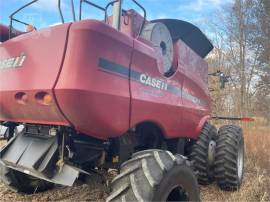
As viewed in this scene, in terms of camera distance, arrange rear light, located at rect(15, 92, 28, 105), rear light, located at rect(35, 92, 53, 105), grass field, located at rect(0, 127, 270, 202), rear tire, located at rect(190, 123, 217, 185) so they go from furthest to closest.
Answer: rear tire, located at rect(190, 123, 217, 185) < grass field, located at rect(0, 127, 270, 202) < rear light, located at rect(15, 92, 28, 105) < rear light, located at rect(35, 92, 53, 105)

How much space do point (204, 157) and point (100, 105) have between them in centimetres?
263

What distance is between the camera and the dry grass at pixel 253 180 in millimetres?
4836

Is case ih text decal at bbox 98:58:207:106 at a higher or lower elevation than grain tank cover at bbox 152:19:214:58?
lower

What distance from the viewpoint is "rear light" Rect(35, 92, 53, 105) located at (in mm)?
2914

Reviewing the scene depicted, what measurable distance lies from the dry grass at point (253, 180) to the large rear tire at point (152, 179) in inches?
69.2

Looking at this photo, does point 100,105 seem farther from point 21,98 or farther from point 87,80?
point 21,98

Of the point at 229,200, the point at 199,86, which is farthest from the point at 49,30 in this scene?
the point at 229,200

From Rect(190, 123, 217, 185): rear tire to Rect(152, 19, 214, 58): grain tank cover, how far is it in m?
1.35

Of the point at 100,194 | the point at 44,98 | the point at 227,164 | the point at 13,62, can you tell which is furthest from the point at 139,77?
the point at 227,164

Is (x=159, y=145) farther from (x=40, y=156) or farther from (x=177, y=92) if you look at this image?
(x=40, y=156)

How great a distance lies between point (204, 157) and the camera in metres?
5.01

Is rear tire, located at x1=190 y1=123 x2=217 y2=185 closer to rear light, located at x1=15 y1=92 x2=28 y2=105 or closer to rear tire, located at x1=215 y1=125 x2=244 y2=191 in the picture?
rear tire, located at x1=215 y1=125 x2=244 y2=191

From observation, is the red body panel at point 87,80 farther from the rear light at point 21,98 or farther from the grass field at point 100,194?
the grass field at point 100,194

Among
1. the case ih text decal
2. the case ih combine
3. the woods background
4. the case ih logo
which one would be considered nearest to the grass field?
the case ih combine
